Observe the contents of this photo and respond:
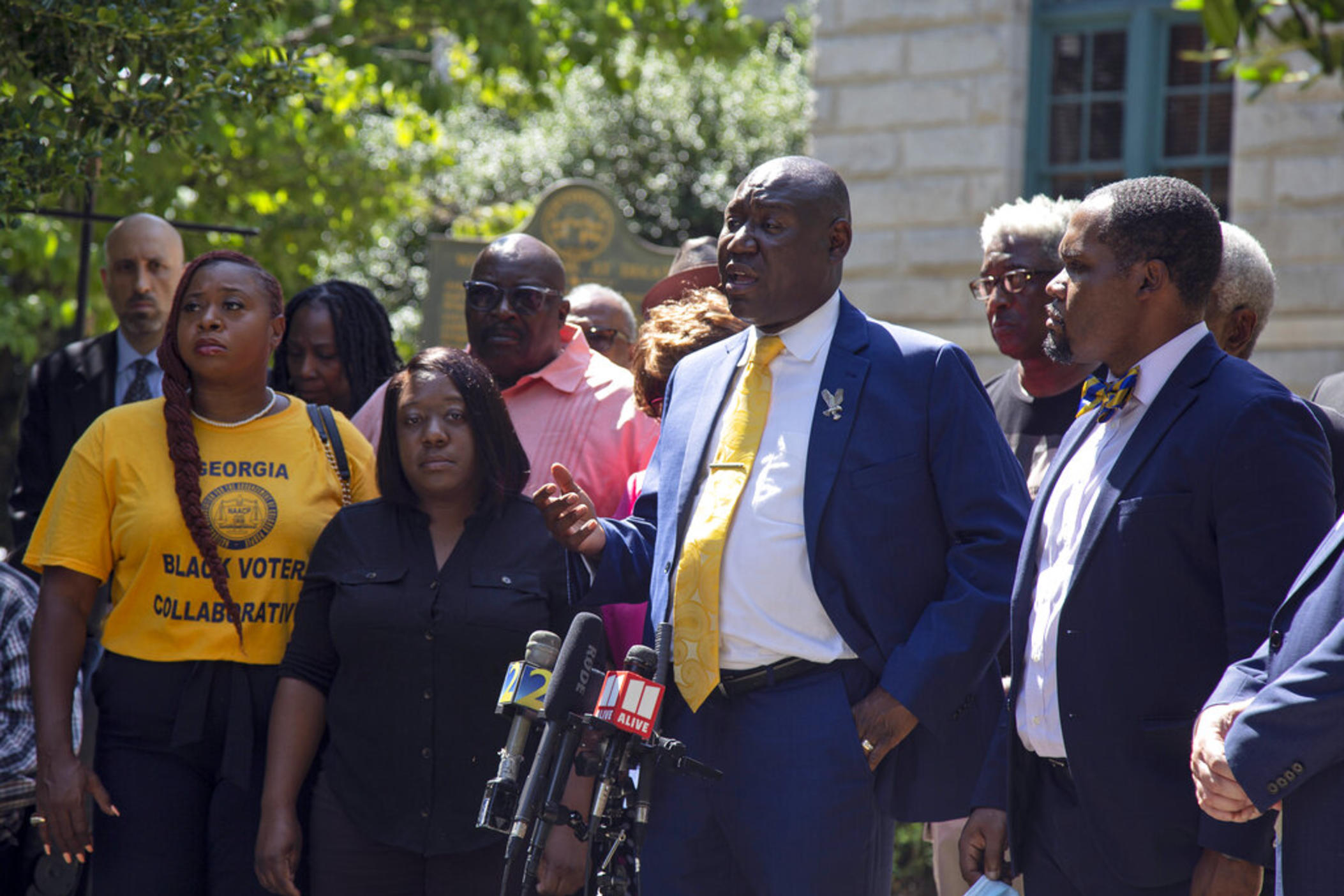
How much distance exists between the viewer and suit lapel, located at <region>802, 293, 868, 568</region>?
150 inches

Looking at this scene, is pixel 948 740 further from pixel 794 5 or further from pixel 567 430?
pixel 794 5

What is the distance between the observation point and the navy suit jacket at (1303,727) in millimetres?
2863

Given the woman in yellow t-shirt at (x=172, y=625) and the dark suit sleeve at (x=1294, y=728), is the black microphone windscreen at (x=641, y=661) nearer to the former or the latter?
the dark suit sleeve at (x=1294, y=728)

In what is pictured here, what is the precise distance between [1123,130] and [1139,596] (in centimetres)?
860

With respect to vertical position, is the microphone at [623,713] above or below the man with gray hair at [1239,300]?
below

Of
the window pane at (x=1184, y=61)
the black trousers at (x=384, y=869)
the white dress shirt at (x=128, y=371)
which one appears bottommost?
the black trousers at (x=384, y=869)

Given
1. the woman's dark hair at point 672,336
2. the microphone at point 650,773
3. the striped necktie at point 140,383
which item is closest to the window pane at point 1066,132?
the woman's dark hair at point 672,336

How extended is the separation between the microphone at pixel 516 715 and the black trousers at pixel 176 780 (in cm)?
130

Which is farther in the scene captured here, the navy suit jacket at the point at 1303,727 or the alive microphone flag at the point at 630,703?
the alive microphone flag at the point at 630,703

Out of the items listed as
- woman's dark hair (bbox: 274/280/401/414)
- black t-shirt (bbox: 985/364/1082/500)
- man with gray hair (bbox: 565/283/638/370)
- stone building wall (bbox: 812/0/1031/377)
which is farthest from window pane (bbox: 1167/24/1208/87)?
woman's dark hair (bbox: 274/280/401/414)

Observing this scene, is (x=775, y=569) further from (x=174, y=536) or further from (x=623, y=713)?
(x=174, y=536)

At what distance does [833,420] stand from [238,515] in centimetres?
185

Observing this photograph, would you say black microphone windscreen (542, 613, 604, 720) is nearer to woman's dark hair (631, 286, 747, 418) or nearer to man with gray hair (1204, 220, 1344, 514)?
woman's dark hair (631, 286, 747, 418)

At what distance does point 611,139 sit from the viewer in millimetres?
20844
